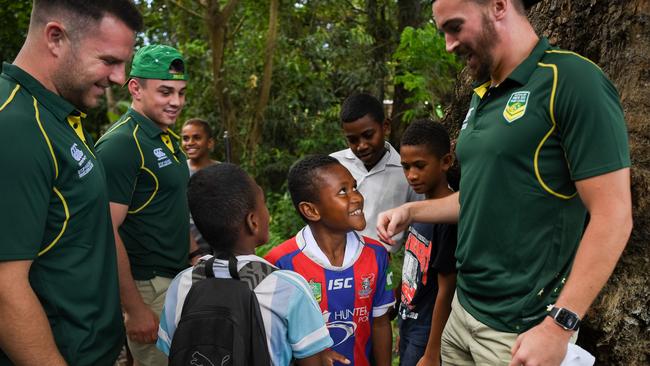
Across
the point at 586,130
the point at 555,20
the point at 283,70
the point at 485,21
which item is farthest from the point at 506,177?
the point at 283,70

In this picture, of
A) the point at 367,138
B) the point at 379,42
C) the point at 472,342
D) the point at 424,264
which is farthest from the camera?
the point at 379,42

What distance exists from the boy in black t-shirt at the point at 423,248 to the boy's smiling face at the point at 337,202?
45 centimetres

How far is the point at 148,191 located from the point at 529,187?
2.12 metres

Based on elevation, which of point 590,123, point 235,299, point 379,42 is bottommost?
point 235,299

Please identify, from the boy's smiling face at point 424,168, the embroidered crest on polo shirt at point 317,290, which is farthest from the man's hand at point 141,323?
the boy's smiling face at point 424,168

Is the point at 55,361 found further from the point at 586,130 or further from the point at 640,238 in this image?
the point at 640,238

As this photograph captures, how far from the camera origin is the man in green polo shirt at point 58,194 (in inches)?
68.4

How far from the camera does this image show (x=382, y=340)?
2.78 meters

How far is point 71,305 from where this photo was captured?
2000mm

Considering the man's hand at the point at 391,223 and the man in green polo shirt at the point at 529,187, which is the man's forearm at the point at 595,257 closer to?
the man in green polo shirt at the point at 529,187

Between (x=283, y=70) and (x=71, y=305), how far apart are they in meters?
8.79

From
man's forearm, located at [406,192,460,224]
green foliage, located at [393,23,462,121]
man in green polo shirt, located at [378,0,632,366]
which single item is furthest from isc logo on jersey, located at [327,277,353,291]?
green foliage, located at [393,23,462,121]

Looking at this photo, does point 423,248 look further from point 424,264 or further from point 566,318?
point 566,318

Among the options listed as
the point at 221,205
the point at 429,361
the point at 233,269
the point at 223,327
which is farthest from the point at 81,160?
the point at 429,361
